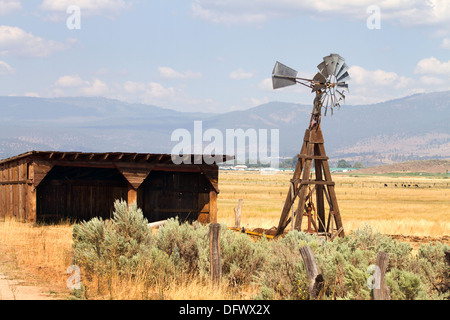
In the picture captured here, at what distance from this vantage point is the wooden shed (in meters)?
24.3

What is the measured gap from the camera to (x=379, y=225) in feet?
107

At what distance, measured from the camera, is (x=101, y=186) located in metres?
27.8

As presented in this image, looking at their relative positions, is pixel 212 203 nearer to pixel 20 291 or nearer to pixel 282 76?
pixel 282 76

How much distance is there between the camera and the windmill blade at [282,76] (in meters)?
22.5

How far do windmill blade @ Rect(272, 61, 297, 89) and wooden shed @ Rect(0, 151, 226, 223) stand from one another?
154 inches

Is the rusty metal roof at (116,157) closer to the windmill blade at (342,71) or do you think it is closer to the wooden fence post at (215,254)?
the windmill blade at (342,71)

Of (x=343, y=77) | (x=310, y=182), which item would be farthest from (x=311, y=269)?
(x=343, y=77)

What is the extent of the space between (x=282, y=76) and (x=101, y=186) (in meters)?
10.3

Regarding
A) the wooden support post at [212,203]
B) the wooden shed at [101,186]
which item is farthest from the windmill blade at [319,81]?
the wooden support post at [212,203]

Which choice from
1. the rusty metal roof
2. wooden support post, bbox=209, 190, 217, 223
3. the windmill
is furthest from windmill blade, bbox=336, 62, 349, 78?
wooden support post, bbox=209, 190, 217, 223

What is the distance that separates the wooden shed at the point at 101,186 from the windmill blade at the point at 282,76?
12.8ft

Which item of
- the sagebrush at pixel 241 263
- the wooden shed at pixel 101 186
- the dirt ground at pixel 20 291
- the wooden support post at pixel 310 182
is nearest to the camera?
the sagebrush at pixel 241 263
